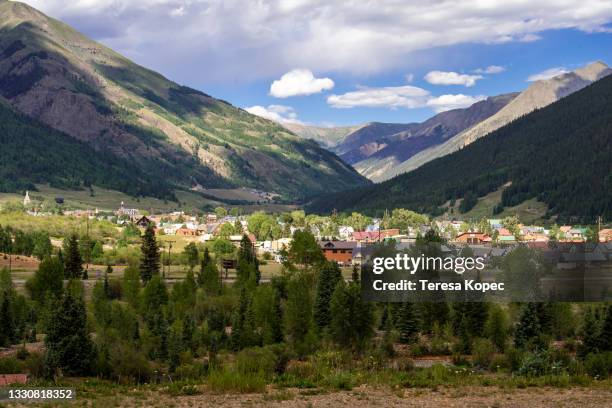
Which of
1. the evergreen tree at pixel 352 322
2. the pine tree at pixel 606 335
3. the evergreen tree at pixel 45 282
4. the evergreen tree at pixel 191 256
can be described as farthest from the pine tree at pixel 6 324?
the evergreen tree at pixel 191 256

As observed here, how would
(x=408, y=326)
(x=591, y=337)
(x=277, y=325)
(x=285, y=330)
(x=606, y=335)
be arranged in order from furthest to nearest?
1. (x=285, y=330)
2. (x=277, y=325)
3. (x=408, y=326)
4. (x=591, y=337)
5. (x=606, y=335)

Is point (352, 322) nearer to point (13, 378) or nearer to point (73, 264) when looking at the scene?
point (13, 378)

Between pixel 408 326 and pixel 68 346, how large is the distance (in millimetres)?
30904

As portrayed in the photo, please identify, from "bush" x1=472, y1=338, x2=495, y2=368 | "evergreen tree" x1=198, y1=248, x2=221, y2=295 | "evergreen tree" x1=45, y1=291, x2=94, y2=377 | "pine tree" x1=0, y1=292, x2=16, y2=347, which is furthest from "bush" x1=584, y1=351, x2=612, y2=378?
"evergreen tree" x1=198, y1=248, x2=221, y2=295

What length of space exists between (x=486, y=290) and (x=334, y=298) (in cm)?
1406

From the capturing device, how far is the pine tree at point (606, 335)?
173 feet

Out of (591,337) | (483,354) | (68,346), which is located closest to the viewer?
(68,346)

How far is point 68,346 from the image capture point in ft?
170

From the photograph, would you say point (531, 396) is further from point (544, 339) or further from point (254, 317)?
point (254, 317)

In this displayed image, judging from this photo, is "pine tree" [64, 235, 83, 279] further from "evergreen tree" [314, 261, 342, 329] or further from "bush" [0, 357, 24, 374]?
"bush" [0, 357, 24, 374]

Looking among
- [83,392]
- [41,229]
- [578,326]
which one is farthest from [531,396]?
[41,229]

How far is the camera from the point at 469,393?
36.1 m

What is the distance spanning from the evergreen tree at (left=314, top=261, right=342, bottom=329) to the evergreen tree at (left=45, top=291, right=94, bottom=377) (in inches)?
959

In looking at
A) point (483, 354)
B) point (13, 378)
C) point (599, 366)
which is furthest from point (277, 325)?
point (599, 366)
